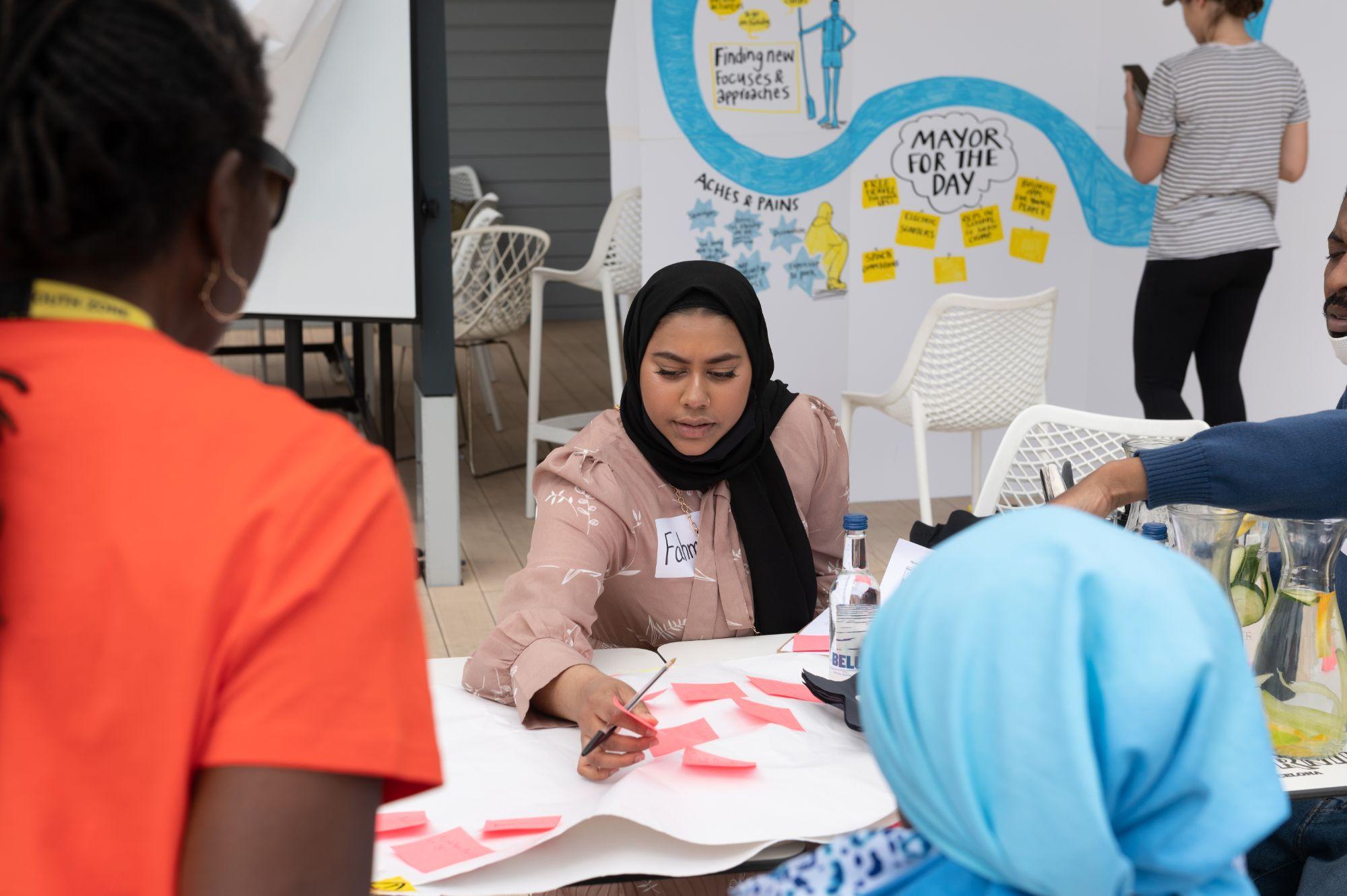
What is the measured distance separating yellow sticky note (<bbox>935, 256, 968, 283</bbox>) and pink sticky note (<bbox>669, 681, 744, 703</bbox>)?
3175mm

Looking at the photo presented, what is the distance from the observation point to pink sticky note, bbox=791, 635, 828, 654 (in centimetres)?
185

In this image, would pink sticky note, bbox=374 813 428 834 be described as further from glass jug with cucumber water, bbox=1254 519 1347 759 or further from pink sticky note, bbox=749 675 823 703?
glass jug with cucumber water, bbox=1254 519 1347 759

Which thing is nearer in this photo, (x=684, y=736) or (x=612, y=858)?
(x=612, y=858)

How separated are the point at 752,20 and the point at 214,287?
3.85 metres

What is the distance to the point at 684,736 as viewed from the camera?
1505 mm

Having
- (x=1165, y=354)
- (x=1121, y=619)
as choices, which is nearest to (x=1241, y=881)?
(x=1121, y=619)

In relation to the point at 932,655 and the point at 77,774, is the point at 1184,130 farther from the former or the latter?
the point at 77,774

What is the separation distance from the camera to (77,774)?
62cm

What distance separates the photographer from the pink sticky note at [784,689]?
5.35 ft

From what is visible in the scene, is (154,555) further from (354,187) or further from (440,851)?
(354,187)

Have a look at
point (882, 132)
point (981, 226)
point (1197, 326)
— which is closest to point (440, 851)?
point (1197, 326)

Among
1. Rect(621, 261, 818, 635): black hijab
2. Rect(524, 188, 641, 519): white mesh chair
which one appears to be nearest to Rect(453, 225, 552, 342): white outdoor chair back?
Rect(524, 188, 641, 519): white mesh chair

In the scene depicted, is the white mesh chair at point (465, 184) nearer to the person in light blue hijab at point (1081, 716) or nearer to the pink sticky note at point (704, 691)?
the pink sticky note at point (704, 691)

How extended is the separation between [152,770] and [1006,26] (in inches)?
174
